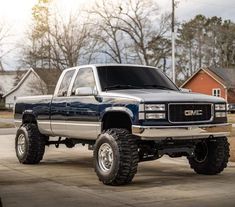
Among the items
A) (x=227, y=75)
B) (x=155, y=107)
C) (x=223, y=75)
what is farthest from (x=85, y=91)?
(x=227, y=75)

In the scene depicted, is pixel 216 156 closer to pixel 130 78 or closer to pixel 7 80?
pixel 130 78

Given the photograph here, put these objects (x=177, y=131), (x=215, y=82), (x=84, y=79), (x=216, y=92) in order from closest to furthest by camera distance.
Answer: (x=177, y=131)
(x=84, y=79)
(x=216, y=92)
(x=215, y=82)

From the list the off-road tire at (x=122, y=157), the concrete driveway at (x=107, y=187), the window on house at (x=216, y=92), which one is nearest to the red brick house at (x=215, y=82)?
the window on house at (x=216, y=92)

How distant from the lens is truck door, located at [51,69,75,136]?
11.3 m

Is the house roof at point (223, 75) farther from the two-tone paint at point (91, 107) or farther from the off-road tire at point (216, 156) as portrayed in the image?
the off-road tire at point (216, 156)

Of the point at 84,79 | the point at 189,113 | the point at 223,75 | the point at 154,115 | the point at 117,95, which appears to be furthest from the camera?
the point at 223,75

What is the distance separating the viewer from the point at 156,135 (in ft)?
29.6

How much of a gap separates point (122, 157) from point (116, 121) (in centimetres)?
105

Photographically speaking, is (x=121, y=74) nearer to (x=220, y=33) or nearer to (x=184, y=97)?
(x=184, y=97)

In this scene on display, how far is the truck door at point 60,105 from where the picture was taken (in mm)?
11281

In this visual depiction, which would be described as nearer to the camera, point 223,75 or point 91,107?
point 91,107

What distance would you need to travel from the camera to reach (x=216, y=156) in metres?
10.5

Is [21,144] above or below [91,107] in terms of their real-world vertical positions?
below

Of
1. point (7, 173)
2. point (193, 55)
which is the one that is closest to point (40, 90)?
point (193, 55)
